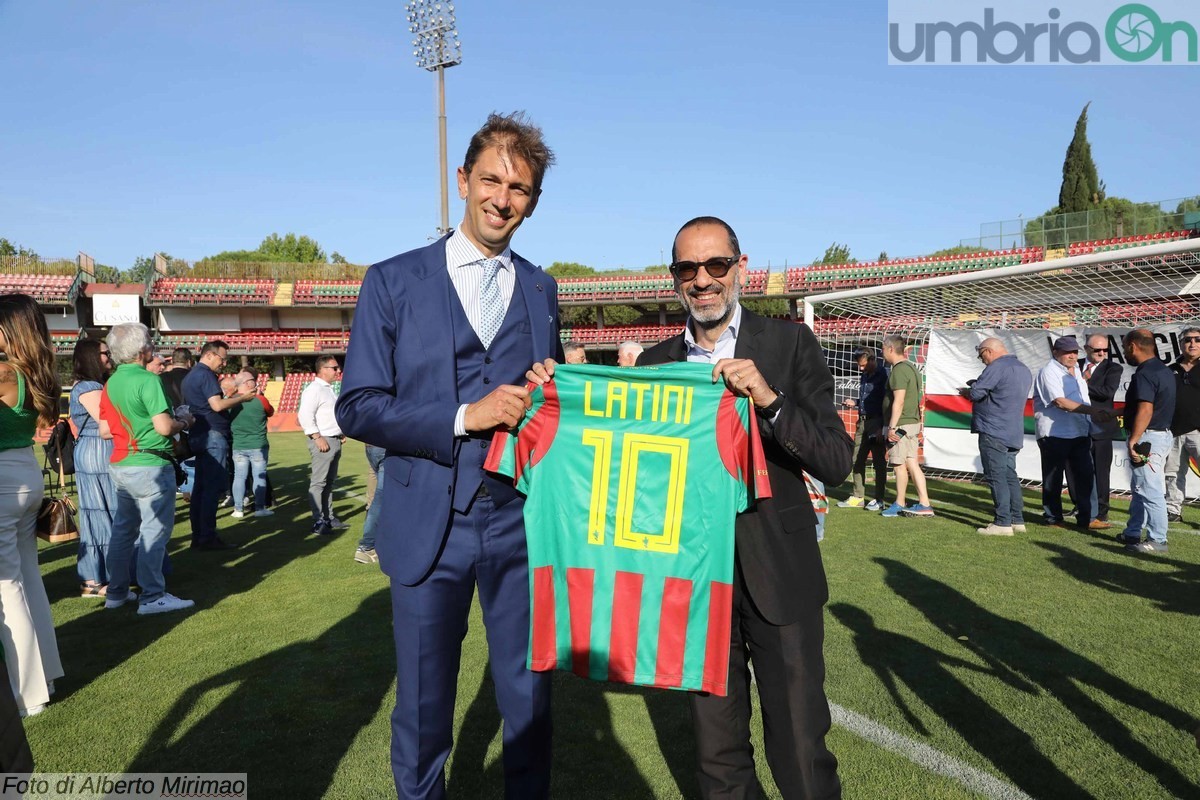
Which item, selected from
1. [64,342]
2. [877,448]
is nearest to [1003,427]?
[877,448]

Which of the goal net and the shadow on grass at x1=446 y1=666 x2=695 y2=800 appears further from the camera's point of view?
the goal net

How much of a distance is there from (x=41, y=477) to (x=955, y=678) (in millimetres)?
4899

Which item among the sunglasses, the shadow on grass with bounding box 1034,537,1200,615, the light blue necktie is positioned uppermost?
the sunglasses

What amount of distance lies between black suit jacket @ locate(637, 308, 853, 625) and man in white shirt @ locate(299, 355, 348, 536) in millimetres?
6876

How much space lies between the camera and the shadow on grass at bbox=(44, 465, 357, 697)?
4.75 metres

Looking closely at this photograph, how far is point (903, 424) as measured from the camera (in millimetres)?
8938

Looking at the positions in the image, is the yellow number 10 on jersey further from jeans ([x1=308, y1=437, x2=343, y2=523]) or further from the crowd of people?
jeans ([x1=308, y1=437, x2=343, y2=523])

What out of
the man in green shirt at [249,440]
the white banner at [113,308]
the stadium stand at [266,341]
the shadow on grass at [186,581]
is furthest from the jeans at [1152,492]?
the white banner at [113,308]

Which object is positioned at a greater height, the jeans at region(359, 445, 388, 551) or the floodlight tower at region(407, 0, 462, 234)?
the floodlight tower at region(407, 0, 462, 234)

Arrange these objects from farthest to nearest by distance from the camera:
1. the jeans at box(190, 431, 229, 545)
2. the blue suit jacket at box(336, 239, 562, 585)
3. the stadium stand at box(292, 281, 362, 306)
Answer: the stadium stand at box(292, 281, 362, 306) → the jeans at box(190, 431, 229, 545) → the blue suit jacket at box(336, 239, 562, 585)

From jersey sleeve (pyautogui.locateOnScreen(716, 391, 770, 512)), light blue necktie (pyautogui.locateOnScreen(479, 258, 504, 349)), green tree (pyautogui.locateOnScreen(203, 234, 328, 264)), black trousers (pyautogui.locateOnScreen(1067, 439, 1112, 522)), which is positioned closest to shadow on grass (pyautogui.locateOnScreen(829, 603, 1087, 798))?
jersey sleeve (pyautogui.locateOnScreen(716, 391, 770, 512))

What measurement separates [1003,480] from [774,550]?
6690mm

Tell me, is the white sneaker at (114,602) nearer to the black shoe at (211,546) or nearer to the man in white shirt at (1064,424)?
the black shoe at (211,546)

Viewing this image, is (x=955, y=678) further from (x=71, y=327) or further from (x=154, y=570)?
(x=71, y=327)
